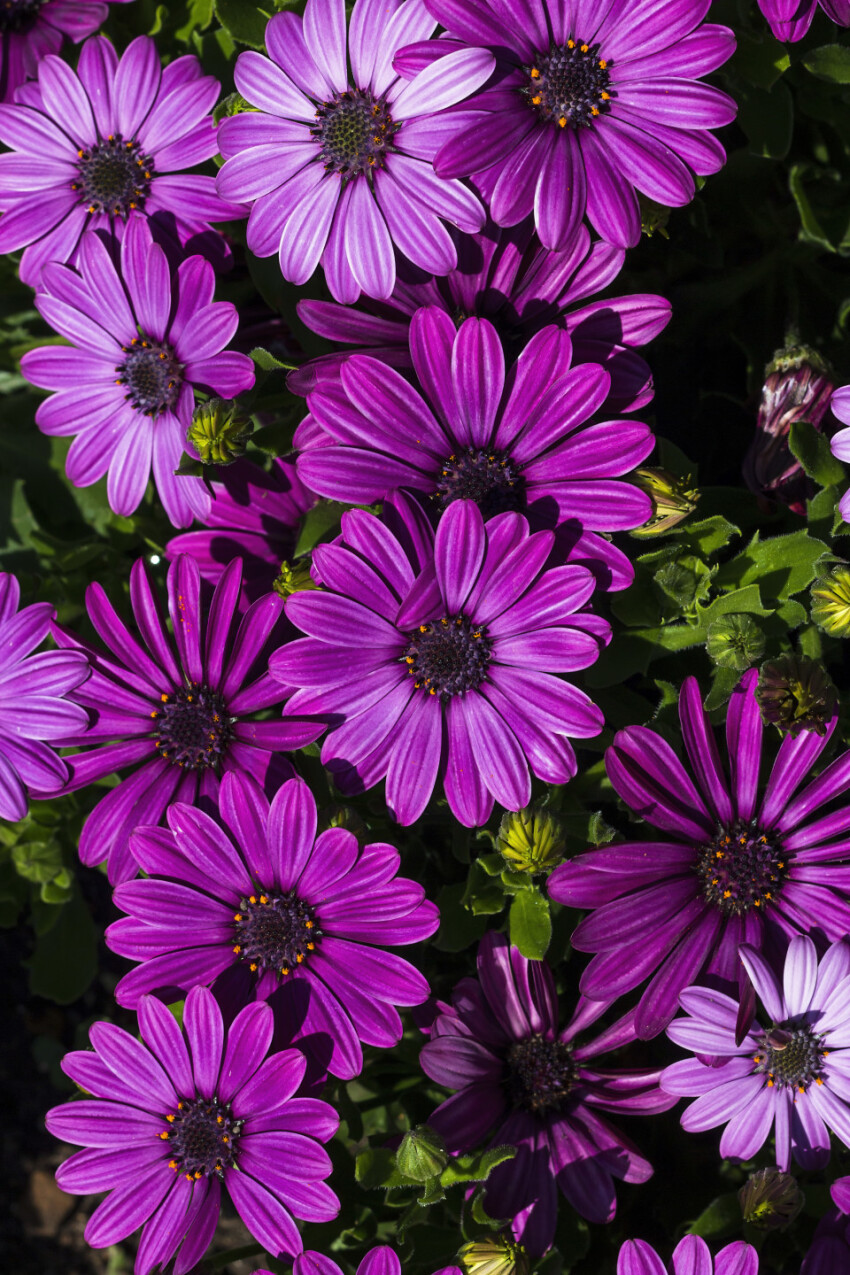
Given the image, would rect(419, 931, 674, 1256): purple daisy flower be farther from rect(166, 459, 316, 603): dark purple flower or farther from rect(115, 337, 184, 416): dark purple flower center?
rect(115, 337, 184, 416): dark purple flower center

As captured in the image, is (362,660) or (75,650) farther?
(75,650)

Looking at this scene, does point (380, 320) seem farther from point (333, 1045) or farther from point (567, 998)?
point (567, 998)

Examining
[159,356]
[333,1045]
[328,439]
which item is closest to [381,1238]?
[333,1045]

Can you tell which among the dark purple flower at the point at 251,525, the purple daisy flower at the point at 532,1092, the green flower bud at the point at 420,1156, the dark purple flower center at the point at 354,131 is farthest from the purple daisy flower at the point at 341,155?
the green flower bud at the point at 420,1156

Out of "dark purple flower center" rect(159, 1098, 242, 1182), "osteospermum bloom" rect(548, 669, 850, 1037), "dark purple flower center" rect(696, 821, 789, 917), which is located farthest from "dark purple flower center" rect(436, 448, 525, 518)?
"dark purple flower center" rect(159, 1098, 242, 1182)

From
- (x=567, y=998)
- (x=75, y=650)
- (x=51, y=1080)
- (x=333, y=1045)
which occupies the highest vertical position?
(x=75, y=650)

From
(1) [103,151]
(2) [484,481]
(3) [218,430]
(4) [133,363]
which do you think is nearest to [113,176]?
(1) [103,151]

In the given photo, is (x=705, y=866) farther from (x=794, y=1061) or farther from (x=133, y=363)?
(x=133, y=363)
